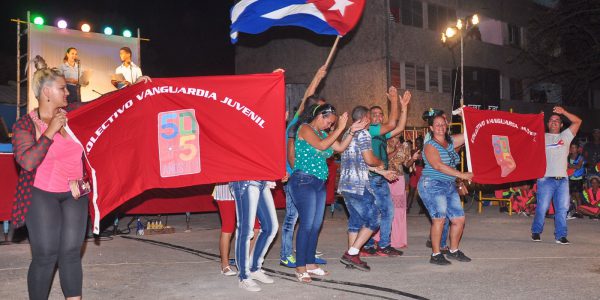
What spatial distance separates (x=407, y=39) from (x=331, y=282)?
23.1 m

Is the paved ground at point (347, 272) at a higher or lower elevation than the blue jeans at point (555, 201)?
lower

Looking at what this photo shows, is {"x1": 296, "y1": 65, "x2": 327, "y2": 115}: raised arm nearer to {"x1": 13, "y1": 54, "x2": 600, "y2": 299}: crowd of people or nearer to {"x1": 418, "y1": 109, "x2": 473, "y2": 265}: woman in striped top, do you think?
{"x1": 13, "y1": 54, "x2": 600, "y2": 299}: crowd of people

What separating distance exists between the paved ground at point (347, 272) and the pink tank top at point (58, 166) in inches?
68.9

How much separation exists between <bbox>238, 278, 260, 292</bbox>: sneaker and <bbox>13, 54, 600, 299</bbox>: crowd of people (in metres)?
0.01

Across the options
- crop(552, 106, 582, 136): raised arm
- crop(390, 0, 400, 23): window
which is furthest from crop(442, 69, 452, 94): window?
crop(552, 106, 582, 136): raised arm

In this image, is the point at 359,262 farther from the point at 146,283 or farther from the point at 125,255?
the point at 125,255

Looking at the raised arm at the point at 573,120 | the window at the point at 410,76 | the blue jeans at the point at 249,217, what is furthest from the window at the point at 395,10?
the blue jeans at the point at 249,217

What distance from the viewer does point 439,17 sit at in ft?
97.1

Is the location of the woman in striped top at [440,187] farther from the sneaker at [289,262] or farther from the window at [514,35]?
the window at [514,35]

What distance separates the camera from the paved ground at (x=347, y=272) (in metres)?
5.71

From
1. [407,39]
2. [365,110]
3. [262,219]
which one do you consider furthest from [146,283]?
[407,39]

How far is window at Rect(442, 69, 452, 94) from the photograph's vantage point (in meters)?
29.6

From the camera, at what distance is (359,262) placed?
6.91m

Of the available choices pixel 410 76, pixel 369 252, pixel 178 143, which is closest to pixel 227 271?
pixel 178 143
